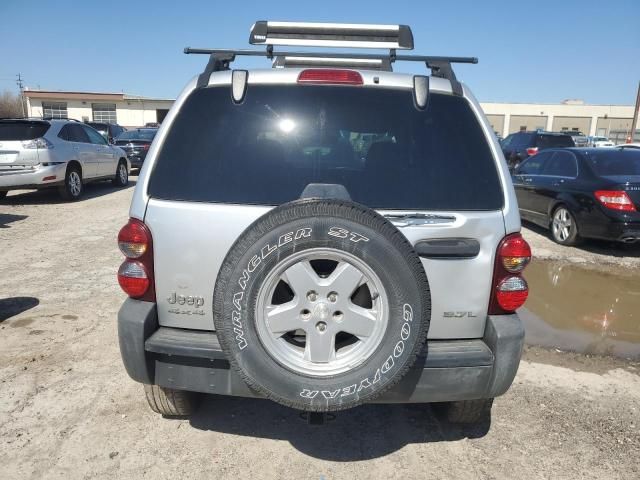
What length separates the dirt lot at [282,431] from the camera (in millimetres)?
2514

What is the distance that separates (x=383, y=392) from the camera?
2.08m

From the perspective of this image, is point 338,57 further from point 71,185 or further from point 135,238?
point 71,185

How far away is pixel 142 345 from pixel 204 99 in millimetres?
1276

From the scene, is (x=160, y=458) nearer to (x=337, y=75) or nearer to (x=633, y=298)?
(x=337, y=75)

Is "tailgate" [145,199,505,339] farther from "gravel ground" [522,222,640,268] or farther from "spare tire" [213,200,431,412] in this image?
"gravel ground" [522,222,640,268]

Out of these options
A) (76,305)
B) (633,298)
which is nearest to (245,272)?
(76,305)

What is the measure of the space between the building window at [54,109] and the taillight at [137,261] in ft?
181

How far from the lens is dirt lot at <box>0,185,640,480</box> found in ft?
8.25

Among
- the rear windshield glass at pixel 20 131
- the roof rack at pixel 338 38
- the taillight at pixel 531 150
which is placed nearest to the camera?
the roof rack at pixel 338 38

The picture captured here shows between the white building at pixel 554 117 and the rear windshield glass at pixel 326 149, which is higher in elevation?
the white building at pixel 554 117

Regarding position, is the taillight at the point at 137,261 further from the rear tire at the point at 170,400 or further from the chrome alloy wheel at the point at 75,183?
the chrome alloy wheel at the point at 75,183

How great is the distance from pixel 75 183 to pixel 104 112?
147ft

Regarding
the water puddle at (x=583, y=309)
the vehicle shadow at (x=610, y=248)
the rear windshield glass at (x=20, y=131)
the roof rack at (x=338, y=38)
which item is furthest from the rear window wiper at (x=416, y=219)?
the rear windshield glass at (x=20, y=131)

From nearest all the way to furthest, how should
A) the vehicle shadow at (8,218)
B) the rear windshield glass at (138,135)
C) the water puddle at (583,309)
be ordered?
1. the water puddle at (583,309)
2. the vehicle shadow at (8,218)
3. the rear windshield glass at (138,135)
